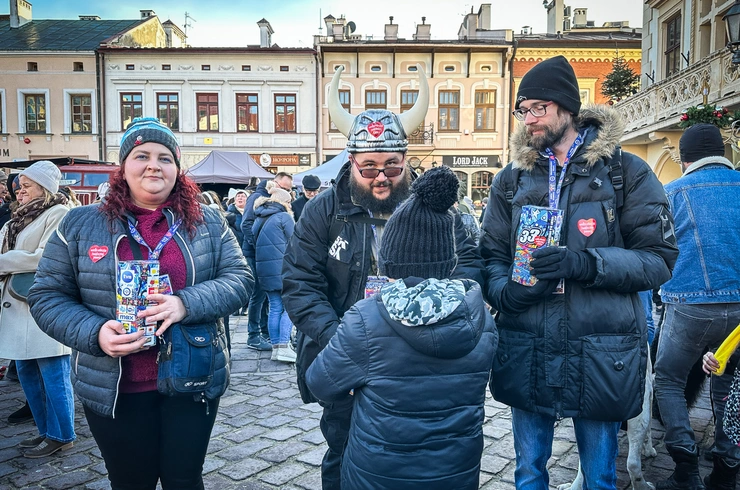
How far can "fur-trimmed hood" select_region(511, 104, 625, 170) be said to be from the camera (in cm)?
226

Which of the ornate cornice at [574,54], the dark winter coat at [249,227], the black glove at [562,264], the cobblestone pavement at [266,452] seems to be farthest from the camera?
the ornate cornice at [574,54]

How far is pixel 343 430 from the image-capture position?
2.41 m

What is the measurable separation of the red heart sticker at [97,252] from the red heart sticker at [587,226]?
201cm

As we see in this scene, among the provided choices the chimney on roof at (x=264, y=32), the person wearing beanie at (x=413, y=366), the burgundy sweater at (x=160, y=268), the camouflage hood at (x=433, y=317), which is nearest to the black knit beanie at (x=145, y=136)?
the burgundy sweater at (x=160, y=268)

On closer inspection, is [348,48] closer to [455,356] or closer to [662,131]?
[662,131]

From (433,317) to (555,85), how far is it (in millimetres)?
1301

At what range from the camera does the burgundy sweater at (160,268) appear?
7.43 ft

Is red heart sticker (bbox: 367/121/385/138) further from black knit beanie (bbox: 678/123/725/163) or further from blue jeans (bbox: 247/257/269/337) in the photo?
blue jeans (bbox: 247/257/269/337)

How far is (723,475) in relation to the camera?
315cm

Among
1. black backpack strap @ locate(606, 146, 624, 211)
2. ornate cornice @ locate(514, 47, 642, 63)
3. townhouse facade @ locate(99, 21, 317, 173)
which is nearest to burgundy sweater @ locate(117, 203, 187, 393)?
black backpack strap @ locate(606, 146, 624, 211)

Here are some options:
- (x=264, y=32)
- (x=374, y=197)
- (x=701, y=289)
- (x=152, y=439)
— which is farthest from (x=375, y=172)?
(x=264, y=32)

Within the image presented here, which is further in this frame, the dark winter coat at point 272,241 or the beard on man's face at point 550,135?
the dark winter coat at point 272,241

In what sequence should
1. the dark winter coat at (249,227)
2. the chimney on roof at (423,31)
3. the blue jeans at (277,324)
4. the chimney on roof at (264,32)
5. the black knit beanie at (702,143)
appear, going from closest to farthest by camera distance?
1. the black knit beanie at (702,143)
2. the blue jeans at (277,324)
3. the dark winter coat at (249,227)
4. the chimney on roof at (423,31)
5. the chimney on roof at (264,32)

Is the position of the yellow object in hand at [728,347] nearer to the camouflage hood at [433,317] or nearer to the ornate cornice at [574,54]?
the camouflage hood at [433,317]
